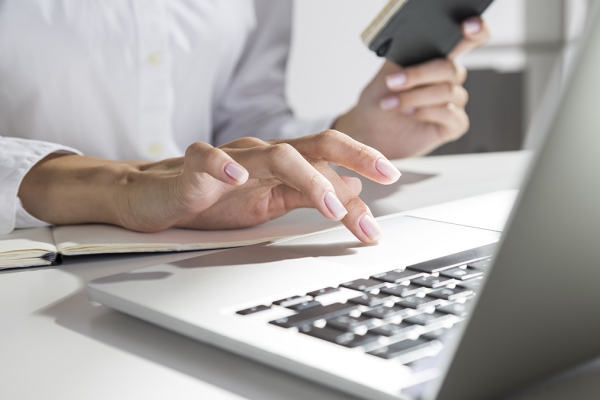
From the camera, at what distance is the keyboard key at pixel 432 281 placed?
11.3 inches

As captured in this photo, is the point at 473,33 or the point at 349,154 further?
Answer: the point at 473,33

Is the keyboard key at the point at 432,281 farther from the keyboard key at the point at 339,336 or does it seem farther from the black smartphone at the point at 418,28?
the black smartphone at the point at 418,28

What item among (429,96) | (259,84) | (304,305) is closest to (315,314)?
(304,305)

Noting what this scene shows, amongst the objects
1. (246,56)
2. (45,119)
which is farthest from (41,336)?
(246,56)

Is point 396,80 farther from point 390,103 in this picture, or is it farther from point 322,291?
point 322,291

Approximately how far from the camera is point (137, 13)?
2.86 feet

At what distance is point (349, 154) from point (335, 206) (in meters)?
0.07

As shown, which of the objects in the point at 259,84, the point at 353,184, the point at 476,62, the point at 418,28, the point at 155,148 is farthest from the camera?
the point at 476,62

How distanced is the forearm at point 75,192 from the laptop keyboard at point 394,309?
0.30m

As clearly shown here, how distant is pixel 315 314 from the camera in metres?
0.26

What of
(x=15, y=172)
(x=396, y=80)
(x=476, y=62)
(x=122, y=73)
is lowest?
(x=15, y=172)

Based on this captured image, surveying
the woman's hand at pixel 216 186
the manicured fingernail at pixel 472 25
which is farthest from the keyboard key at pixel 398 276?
the manicured fingernail at pixel 472 25

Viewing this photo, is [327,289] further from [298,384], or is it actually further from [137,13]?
[137,13]

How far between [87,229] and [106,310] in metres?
0.20
